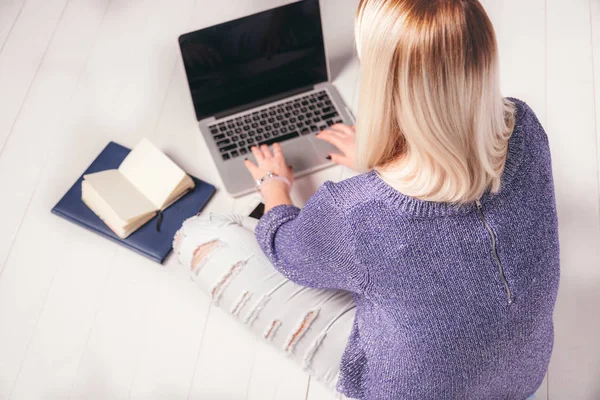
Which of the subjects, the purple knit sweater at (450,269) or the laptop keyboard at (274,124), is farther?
the laptop keyboard at (274,124)

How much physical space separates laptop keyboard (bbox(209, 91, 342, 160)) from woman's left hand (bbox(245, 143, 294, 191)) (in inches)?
4.4

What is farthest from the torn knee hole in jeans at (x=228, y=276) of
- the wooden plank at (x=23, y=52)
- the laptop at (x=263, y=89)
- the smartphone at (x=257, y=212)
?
the wooden plank at (x=23, y=52)

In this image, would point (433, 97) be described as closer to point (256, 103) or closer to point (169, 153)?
point (256, 103)

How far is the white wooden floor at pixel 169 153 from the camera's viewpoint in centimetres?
155

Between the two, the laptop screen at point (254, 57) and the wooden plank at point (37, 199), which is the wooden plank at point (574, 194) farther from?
the wooden plank at point (37, 199)

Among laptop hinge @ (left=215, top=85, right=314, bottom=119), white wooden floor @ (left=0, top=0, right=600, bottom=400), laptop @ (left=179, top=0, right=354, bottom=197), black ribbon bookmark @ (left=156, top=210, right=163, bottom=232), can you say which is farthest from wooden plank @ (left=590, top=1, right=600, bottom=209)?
black ribbon bookmark @ (left=156, top=210, right=163, bottom=232)

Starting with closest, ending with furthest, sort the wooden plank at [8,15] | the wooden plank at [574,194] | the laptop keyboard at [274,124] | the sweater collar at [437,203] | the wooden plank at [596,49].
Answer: the sweater collar at [437,203], the wooden plank at [574,194], the laptop keyboard at [274,124], the wooden plank at [596,49], the wooden plank at [8,15]

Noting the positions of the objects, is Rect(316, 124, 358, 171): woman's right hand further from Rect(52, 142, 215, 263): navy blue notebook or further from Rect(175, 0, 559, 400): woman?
Rect(175, 0, 559, 400): woman

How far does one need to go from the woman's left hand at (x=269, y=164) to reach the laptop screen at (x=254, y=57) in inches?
8.5

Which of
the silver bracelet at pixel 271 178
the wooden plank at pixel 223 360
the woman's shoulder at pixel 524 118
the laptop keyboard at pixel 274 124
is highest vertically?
the woman's shoulder at pixel 524 118

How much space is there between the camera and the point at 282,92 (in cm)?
181

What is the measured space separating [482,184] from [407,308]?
23 cm

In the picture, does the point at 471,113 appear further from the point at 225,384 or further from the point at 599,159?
the point at 599,159

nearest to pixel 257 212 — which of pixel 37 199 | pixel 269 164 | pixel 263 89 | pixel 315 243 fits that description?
pixel 269 164
